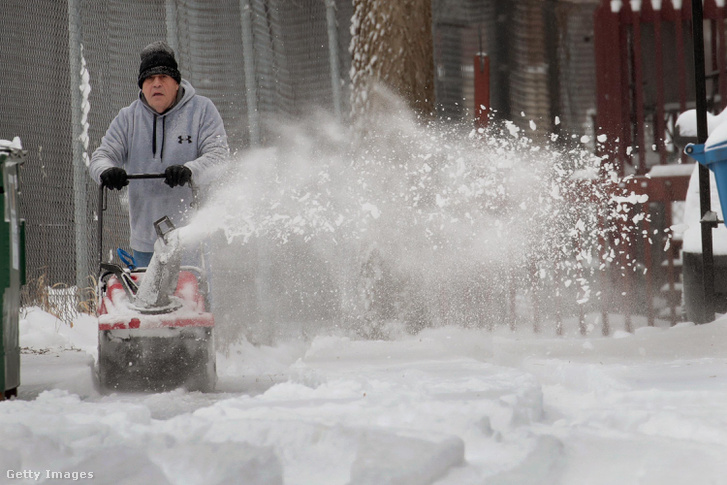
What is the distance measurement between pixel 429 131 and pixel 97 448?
5230 mm

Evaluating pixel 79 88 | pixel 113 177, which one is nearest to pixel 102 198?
pixel 113 177

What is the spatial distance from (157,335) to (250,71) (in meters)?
4.41

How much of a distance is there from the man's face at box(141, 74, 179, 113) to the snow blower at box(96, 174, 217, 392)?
71cm

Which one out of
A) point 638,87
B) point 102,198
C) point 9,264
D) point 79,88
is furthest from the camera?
point 638,87

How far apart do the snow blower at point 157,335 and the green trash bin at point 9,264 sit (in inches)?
14.8

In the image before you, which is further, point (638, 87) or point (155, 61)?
point (638, 87)

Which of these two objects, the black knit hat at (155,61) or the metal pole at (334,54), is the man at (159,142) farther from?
the metal pole at (334,54)

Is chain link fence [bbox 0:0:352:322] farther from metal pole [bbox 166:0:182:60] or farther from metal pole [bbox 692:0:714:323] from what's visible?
metal pole [bbox 692:0:714:323]

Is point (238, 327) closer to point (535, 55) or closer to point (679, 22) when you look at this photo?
point (679, 22)

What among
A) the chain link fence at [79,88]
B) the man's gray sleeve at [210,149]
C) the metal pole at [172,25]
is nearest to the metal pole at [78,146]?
the chain link fence at [79,88]

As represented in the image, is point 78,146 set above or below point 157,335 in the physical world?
above

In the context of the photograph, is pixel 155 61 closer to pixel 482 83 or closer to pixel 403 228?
pixel 403 228

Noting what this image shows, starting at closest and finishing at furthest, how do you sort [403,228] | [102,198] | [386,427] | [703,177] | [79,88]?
[386,427] < [102,198] < [703,177] < [79,88] < [403,228]

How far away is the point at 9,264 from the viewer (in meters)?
3.48
